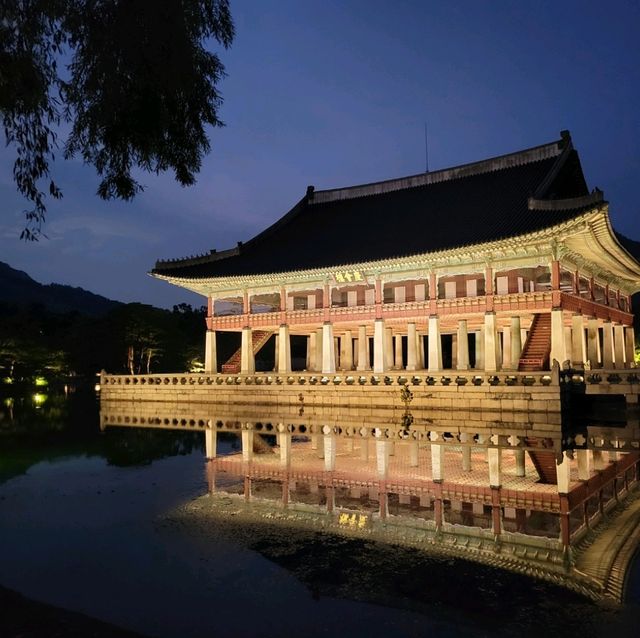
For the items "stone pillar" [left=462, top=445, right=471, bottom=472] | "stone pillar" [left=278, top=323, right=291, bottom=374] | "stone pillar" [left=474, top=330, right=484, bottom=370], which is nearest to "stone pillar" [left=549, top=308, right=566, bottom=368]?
"stone pillar" [left=474, top=330, right=484, bottom=370]

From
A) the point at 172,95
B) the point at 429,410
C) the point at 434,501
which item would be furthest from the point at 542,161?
the point at 172,95

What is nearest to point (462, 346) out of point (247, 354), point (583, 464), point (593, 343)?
point (593, 343)

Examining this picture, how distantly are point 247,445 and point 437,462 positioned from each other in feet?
21.7

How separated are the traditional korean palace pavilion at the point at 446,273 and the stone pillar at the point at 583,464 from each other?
31.1ft

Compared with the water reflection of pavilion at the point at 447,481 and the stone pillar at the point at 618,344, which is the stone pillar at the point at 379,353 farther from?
the stone pillar at the point at 618,344

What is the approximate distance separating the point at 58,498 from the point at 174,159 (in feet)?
23.9

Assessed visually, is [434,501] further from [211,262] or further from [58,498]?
[211,262]

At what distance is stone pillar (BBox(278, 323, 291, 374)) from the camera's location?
35281mm

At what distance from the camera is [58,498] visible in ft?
37.7

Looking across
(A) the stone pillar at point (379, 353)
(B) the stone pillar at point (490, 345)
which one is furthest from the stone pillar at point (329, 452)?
(A) the stone pillar at point (379, 353)

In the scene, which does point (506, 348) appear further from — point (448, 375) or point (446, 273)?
point (448, 375)

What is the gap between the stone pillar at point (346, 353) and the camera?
1587 inches

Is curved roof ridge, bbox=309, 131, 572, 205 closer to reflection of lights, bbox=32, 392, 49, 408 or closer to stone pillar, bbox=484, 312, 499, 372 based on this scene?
stone pillar, bbox=484, 312, 499, 372

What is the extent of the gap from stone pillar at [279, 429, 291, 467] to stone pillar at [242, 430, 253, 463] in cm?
92
